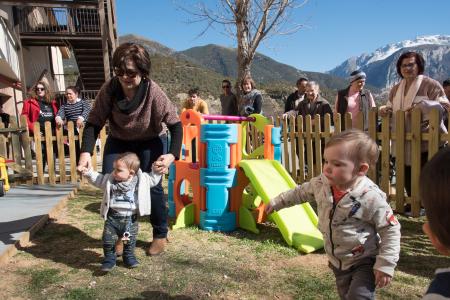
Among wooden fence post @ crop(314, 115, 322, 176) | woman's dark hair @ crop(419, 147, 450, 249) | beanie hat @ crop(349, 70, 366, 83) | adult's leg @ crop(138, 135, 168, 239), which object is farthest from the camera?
wooden fence post @ crop(314, 115, 322, 176)

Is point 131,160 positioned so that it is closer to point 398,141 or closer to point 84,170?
point 84,170

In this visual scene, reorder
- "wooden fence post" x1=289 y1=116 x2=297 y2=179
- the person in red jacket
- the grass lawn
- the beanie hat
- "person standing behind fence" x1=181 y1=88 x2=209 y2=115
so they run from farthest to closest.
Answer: "person standing behind fence" x1=181 y1=88 x2=209 y2=115 → the person in red jacket → "wooden fence post" x1=289 y1=116 x2=297 y2=179 → the beanie hat → the grass lawn

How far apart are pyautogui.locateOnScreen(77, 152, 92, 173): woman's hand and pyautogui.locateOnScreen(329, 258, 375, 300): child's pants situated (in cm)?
203

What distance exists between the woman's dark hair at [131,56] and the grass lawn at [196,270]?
5.44 feet

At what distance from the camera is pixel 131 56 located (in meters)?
3.02

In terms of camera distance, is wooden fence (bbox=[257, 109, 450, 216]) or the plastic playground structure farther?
wooden fence (bbox=[257, 109, 450, 216])

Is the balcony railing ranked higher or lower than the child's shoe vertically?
higher

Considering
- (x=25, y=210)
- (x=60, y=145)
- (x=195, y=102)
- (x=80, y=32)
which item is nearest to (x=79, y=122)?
(x=60, y=145)

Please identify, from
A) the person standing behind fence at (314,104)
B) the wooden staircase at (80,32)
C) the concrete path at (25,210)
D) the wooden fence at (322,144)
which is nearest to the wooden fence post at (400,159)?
the wooden fence at (322,144)

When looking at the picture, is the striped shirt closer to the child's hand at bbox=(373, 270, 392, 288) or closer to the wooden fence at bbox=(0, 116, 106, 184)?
the wooden fence at bbox=(0, 116, 106, 184)

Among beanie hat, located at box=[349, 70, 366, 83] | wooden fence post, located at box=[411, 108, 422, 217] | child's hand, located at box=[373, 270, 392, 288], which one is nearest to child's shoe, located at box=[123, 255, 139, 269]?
child's hand, located at box=[373, 270, 392, 288]

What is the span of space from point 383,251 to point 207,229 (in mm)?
2675

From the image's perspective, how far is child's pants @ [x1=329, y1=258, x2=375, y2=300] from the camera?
2014 millimetres

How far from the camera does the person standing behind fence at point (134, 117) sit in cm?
308
